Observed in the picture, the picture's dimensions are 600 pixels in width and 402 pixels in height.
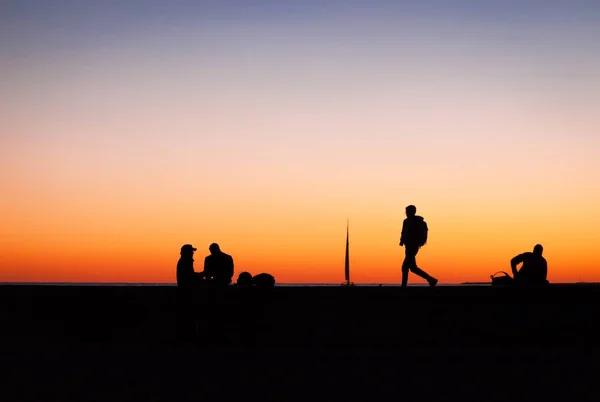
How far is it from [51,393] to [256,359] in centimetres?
478

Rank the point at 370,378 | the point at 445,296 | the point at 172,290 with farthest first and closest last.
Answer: the point at 172,290 → the point at 445,296 → the point at 370,378

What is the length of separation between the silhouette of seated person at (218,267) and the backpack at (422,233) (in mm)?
4753

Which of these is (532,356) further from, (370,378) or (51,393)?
(51,393)

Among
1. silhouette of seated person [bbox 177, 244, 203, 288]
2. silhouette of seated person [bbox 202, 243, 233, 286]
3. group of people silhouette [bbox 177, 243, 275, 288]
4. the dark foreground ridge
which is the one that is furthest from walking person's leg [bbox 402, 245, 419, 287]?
silhouette of seated person [bbox 177, 244, 203, 288]

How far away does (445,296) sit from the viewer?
1817 centimetres

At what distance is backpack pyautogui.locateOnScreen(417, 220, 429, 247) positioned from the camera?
2078cm

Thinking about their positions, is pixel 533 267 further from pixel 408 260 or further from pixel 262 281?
pixel 262 281

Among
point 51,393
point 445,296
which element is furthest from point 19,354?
point 445,296

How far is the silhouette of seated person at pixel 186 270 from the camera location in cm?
1798

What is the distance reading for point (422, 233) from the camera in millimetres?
20812

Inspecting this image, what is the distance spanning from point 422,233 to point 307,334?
165 inches

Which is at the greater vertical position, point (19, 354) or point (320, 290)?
point (320, 290)

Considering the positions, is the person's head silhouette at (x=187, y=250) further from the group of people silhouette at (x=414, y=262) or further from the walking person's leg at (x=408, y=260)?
the walking person's leg at (x=408, y=260)

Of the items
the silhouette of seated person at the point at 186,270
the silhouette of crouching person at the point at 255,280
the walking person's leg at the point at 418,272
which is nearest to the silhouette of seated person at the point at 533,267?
the walking person's leg at the point at 418,272
